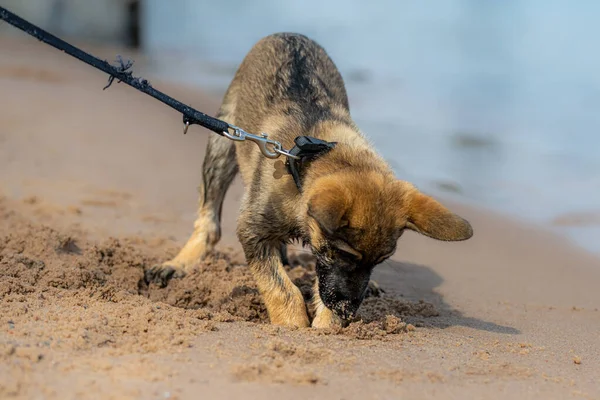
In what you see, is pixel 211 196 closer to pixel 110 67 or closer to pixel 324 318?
pixel 324 318

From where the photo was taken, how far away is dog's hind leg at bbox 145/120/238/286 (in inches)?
281

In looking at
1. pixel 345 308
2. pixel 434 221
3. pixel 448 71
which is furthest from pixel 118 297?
pixel 448 71

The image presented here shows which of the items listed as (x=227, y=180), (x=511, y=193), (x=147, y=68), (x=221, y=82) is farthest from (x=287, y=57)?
(x=147, y=68)

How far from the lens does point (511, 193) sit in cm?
1075

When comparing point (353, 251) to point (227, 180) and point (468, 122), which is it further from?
point (468, 122)

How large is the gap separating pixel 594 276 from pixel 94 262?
16.7 feet

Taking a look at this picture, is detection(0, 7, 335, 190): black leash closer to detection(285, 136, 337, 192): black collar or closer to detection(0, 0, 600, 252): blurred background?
detection(285, 136, 337, 192): black collar

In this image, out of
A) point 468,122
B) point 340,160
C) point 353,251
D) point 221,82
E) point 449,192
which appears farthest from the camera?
point 221,82

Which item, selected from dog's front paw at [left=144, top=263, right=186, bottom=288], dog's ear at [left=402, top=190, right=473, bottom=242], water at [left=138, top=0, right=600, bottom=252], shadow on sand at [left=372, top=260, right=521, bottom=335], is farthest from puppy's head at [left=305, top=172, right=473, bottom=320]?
water at [left=138, top=0, right=600, bottom=252]

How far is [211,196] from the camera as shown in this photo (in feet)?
24.2

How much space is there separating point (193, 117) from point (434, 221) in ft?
5.64

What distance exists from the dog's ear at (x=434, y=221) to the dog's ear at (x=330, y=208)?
481mm

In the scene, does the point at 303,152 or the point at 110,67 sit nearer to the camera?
the point at 110,67

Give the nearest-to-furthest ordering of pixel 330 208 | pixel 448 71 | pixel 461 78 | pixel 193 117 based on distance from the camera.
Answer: pixel 330 208, pixel 193 117, pixel 461 78, pixel 448 71
